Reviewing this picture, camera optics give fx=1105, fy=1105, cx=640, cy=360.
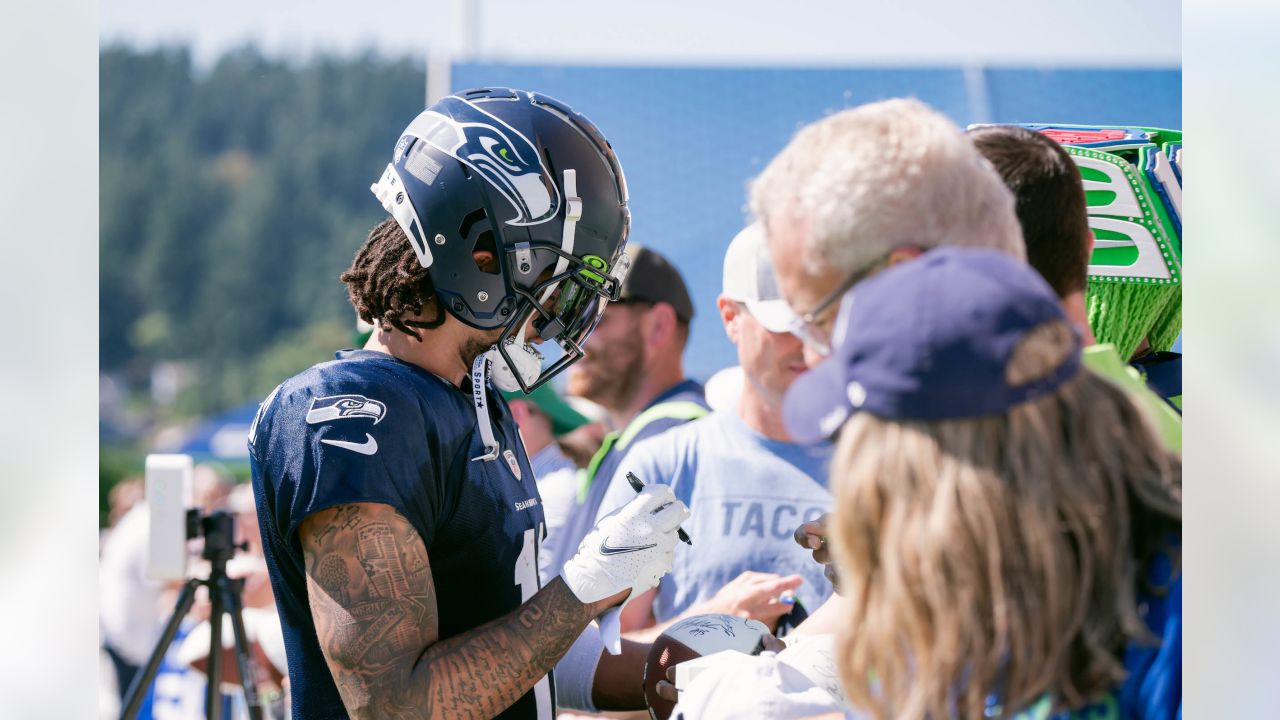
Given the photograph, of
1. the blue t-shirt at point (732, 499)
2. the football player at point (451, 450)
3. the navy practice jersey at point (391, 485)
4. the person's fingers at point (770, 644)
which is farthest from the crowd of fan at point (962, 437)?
the blue t-shirt at point (732, 499)

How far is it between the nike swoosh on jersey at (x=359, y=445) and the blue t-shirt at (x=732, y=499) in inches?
60.1

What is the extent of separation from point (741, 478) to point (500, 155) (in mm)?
1669

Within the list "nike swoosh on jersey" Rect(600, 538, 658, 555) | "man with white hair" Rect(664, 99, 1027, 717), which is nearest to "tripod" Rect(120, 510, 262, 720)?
"nike swoosh on jersey" Rect(600, 538, 658, 555)

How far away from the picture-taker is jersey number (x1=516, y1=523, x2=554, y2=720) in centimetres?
228

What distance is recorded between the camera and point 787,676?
1.84 metres

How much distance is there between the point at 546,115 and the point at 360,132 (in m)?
47.4

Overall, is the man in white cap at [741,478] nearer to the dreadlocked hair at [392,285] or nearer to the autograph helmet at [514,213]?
the autograph helmet at [514,213]

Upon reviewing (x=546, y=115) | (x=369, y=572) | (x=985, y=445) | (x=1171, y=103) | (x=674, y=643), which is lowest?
(x=674, y=643)

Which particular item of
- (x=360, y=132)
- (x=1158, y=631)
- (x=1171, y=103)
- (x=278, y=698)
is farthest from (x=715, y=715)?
(x=360, y=132)

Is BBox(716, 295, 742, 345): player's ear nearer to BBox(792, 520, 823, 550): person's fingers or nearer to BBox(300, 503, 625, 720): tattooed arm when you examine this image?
BBox(792, 520, 823, 550): person's fingers

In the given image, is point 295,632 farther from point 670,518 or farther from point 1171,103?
point 1171,103

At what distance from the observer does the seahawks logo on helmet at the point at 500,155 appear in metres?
2.29
